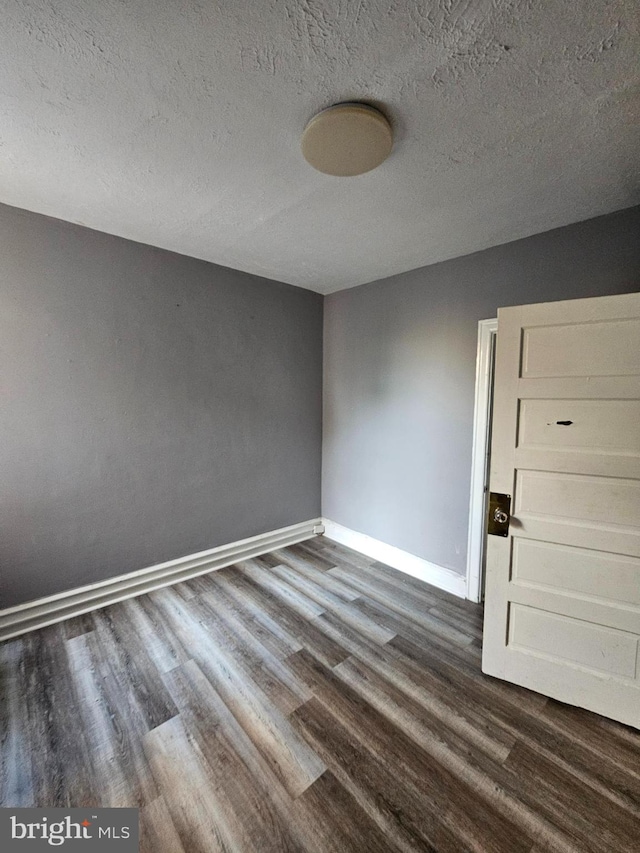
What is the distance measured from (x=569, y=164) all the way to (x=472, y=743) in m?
2.56

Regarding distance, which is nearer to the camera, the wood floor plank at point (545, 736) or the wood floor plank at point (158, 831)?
the wood floor plank at point (158, 831)

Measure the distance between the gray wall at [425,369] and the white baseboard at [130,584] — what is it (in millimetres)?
850

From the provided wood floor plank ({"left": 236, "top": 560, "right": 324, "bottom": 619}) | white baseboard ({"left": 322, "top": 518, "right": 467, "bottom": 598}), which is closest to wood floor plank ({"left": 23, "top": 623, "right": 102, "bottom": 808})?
wood floor plank ({"left": 236, "top": 560, "right": 324, "bottom": 619})

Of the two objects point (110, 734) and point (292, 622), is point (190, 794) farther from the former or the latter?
point (292, 622)

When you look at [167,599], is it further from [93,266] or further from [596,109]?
[596,109]

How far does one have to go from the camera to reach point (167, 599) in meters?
2.48

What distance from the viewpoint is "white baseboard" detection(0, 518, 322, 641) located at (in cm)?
210

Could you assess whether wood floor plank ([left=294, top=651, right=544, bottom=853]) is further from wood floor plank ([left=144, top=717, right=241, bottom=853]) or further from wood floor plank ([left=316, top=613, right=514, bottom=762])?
wood floor plank ([left=144, top=717, right=241, bottom=853])

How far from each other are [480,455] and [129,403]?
8.44ft

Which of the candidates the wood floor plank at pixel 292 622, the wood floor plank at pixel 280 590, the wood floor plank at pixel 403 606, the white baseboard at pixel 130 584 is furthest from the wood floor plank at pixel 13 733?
the wood floor plank at pixel 403 606

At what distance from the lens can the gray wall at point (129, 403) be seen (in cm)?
205

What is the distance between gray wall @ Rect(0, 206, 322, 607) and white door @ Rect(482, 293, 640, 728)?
6.71 ft

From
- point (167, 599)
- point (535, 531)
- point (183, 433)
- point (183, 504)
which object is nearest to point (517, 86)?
point (535, 531)

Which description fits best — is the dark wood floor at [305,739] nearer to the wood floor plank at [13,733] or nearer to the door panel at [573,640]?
the wood floor plank at [13,733]
